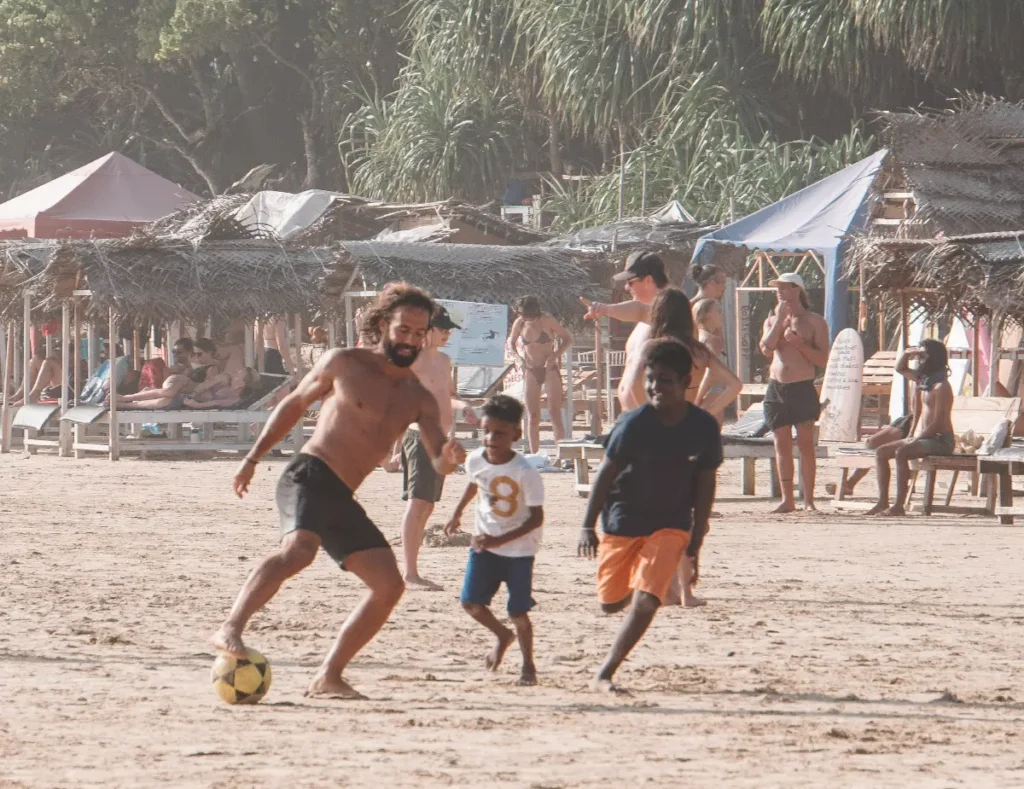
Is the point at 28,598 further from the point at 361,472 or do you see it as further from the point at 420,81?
the point at 420,81

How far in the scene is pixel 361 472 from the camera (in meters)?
6.46

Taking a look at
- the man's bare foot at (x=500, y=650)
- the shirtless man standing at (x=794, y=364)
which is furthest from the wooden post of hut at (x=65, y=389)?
the man's bare foot at (x=500, y=650)

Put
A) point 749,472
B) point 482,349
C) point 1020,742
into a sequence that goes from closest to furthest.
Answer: point 1020,742 < point 749,472 < point 482,349

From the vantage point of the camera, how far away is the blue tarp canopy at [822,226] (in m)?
22.1

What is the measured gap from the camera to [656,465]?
651 cm

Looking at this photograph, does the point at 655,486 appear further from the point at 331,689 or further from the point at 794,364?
the point at 794,364

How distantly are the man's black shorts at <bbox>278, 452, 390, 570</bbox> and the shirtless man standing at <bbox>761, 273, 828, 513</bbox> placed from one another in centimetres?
719

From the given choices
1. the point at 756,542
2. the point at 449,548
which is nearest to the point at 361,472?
the point at 449,548

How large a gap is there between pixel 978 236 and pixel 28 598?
26.2 feet

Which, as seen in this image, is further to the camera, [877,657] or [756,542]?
[756,542]

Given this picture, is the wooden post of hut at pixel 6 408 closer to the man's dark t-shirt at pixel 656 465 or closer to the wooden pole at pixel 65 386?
the wooden pole at pixel 65 386

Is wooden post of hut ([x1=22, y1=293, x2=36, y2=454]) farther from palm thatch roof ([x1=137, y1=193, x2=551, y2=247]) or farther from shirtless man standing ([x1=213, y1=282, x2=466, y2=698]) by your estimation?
shirtless man standing ([x1=213, y1=282, x2=466, y2=698])

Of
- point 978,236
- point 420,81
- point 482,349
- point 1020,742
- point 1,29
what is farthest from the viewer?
point 1,29

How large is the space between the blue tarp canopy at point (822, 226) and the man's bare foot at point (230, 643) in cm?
1602
